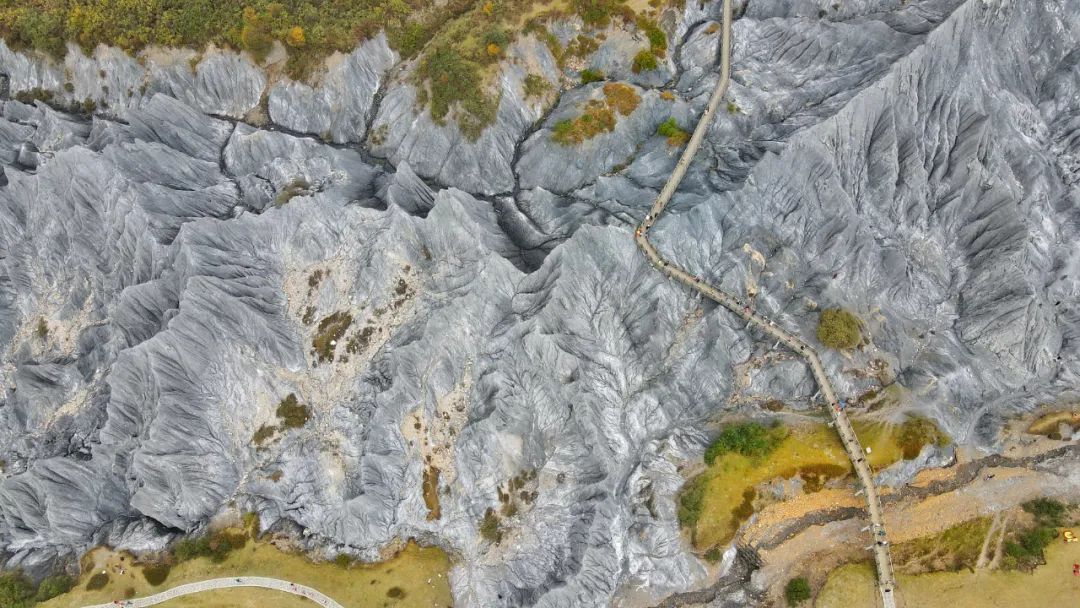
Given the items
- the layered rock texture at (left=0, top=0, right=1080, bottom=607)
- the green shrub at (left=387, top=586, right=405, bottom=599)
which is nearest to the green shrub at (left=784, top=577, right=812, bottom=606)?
the layered rock texture at (left=0, top=0, right=1080, bottom=607)

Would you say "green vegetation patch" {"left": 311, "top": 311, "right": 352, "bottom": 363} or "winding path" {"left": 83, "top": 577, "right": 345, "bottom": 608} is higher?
"green vegetation patch" {"left": 311, "top": 311, "right": 352, "bottom": 363}

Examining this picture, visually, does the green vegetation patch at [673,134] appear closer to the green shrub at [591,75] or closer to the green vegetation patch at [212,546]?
the green shrub at [591,75]

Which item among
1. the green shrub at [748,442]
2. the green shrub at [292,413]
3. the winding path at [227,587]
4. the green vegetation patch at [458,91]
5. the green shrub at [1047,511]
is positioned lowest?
the winding path at [227,587]

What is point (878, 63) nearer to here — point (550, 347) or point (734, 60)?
point (734, 60)

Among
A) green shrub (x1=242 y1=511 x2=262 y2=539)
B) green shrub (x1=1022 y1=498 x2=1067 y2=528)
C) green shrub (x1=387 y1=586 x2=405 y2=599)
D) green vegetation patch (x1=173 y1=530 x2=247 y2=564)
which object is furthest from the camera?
green shrub (x1=242 y1=511 x2=262 y2=539)

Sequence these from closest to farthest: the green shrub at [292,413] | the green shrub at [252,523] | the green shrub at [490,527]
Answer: the green shrub at [490,527] → the green shrub at [252,523] → the green shrub at [292,413]

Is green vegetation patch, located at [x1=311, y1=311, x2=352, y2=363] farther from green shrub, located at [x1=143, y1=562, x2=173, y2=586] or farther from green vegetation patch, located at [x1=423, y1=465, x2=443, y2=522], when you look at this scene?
green shrub, located at [x1=143, y1=562, x2=173, y2=586]

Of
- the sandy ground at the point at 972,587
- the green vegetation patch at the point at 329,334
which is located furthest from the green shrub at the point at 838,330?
the green vegetation patch at the point at 329,334

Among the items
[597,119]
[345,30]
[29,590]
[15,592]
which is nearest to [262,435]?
[29,590]
